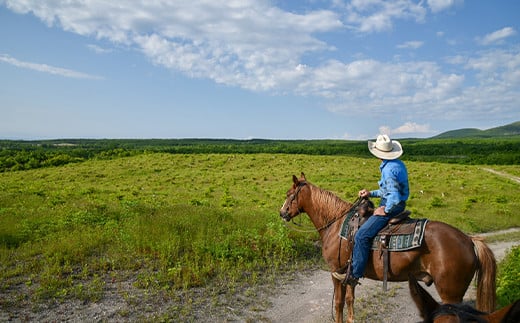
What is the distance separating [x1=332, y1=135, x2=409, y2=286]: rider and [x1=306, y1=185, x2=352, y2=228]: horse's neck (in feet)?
2.62

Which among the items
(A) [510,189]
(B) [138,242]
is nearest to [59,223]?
(B) [138,242]

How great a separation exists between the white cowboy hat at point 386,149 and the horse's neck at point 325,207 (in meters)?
1.20

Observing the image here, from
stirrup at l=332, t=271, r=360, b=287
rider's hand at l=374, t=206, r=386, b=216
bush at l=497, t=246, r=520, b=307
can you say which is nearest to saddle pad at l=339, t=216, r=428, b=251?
rider's hand at l=374, t=206, r=386, b=216

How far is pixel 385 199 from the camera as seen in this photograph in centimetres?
566

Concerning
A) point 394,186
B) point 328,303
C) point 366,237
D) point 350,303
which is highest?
point 394,186

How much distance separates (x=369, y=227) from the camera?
17.8 ft

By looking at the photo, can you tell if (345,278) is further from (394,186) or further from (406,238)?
(394,186)

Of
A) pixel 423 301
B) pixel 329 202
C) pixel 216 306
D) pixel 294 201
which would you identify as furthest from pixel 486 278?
pixel 216 306

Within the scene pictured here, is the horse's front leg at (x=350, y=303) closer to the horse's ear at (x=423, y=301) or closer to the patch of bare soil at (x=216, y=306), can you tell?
the patch of bare soil at (x=216, y=306)

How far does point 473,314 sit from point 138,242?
8880 mm

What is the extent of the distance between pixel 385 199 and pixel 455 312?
3.62m

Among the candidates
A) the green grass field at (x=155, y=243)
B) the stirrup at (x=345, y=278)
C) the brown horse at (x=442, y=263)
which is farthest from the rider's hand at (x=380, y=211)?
the green grass field at (x=155, y=243)

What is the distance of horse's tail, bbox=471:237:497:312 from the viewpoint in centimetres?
462

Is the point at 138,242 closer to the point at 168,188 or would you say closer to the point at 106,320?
the point at 106,320
